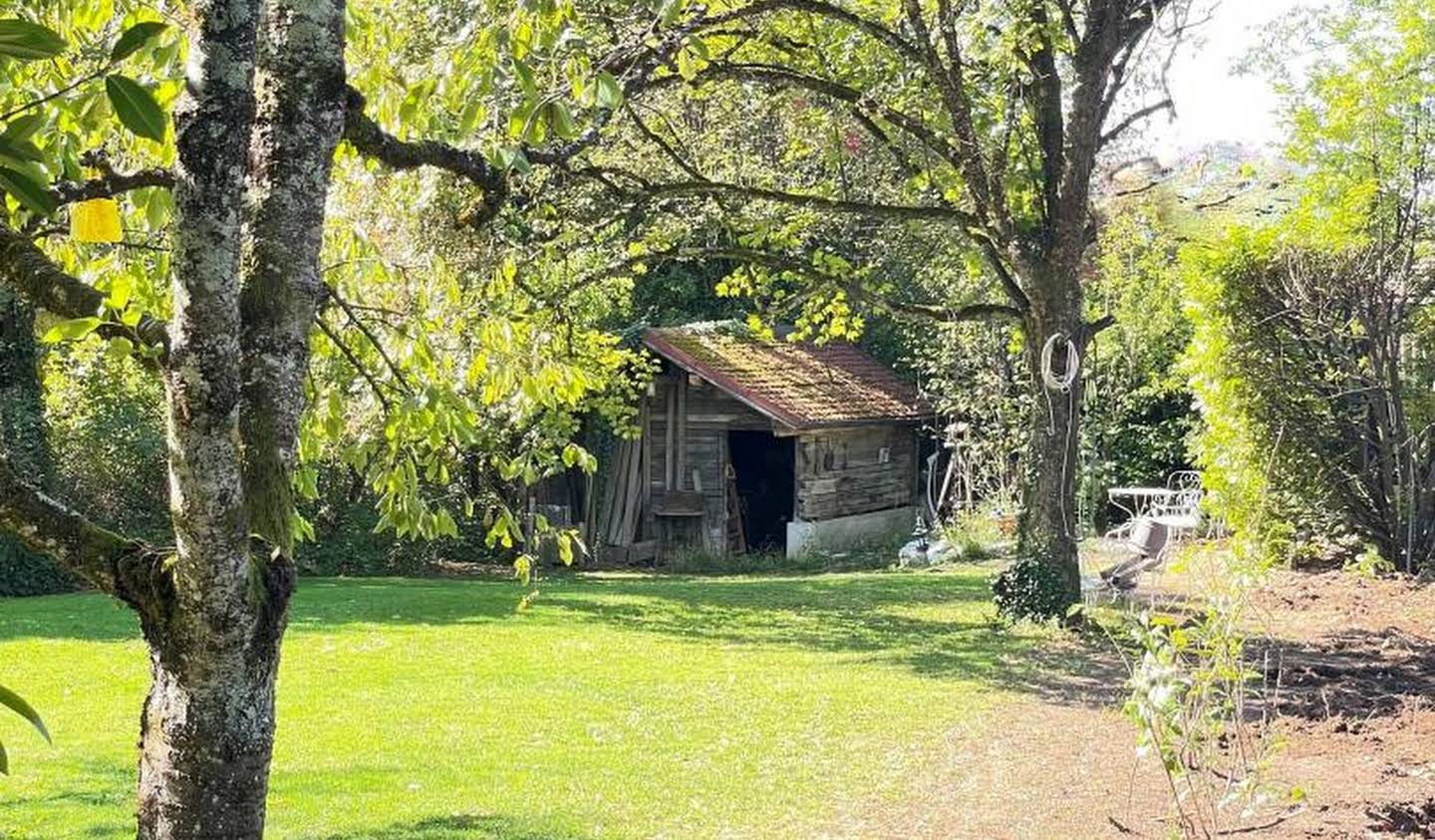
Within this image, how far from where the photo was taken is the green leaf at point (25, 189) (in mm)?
Result: 1387

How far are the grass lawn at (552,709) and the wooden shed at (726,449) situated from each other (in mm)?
6972

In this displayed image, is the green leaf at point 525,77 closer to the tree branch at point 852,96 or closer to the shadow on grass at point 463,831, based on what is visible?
the shadow on grass at point 463,831

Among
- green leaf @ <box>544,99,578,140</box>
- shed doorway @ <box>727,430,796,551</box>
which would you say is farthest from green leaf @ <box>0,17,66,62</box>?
shed doorway @ <box>727,430,796,551</box>

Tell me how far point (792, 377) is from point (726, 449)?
81.7 inches

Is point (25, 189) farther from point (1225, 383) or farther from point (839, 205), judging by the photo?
point (1225, 383)

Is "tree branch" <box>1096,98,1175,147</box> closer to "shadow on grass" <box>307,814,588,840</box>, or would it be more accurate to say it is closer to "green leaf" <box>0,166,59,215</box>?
"shadow on grass" <box>307,814,588,840</box>

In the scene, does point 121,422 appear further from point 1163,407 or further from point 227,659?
point 227,659

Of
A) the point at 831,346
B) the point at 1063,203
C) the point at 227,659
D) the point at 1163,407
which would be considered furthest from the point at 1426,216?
the point at 227,659

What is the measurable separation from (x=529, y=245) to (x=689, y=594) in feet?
25.5

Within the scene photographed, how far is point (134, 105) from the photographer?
1.50 meters

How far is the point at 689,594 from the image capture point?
19.0m

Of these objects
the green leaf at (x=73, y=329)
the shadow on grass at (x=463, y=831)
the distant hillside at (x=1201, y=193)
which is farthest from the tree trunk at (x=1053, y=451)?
the green leaf at (x=73, y=329)

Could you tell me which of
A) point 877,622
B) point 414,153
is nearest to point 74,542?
point 414,153

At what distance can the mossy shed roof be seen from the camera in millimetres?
24297
